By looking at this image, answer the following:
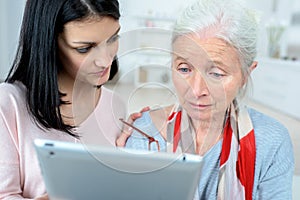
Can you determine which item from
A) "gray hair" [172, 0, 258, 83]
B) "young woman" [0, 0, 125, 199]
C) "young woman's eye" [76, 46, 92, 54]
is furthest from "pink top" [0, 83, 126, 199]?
"gray hair" [172, 0, 258, 83]

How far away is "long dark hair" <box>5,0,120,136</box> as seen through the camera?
0.71 meters

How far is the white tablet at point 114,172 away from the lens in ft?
1.42

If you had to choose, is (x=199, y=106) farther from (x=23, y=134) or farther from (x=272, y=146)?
(x=23, y=134)

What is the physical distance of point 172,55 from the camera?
2.12ft

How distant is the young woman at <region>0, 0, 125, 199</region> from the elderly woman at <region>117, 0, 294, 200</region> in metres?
0.11

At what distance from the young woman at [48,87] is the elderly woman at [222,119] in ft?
0.36

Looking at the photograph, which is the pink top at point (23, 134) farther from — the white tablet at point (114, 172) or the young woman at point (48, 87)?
the white tablet at point (114, 172)

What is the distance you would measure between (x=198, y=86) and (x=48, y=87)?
321 millimetres

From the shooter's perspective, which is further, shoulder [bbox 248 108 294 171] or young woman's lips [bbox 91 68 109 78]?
shoulder [bbox 248 108 294 171]

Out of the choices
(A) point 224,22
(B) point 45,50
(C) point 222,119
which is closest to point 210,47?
(A) point 224,22

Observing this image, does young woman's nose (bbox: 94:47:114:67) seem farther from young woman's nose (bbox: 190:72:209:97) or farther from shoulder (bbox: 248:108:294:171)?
shoulder (bbox: 248:108:294:171)

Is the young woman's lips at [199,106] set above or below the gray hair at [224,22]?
below

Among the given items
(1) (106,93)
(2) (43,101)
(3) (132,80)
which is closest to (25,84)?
(2) (43,101)

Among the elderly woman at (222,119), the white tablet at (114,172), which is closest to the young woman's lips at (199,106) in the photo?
the elderly woman at (222,119)
